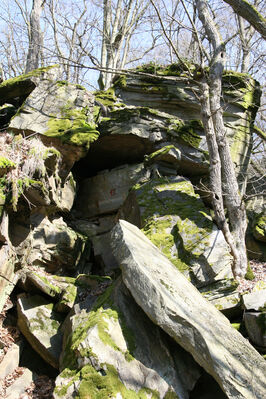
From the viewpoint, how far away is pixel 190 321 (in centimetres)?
453

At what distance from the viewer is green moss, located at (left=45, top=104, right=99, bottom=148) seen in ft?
30.6

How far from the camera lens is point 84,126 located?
382 inches

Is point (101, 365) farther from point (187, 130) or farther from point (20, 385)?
point (187, 130)

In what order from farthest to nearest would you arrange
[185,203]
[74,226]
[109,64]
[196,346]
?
[109,64], [74,226], [185,203], [196,346]

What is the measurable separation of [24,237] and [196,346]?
5.10m

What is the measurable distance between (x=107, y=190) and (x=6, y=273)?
15.4 feet

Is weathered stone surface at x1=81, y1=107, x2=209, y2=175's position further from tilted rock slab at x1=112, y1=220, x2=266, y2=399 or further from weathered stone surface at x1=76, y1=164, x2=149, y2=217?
tilted rock slab at x1=112, y1=220, x2=266, y2=399

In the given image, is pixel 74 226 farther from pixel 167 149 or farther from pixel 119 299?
pixel 119 299

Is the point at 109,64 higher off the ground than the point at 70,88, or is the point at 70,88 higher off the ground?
the point at 109,64

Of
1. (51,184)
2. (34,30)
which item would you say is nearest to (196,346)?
(51,184)

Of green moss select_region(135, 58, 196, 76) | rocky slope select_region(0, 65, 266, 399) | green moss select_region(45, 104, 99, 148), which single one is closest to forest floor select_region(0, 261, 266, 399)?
rocky slope select_region(0, 65, 266, 399)

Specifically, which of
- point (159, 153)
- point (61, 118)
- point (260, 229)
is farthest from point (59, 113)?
point (260, 229)

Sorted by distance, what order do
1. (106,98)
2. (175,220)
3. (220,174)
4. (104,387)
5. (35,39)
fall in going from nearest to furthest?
(104,387) → (175,220) → (220,174) → (106,98) → (35,39)

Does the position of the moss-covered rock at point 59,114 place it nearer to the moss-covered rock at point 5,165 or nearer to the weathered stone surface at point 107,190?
the weathered stone surface at point 107,190
